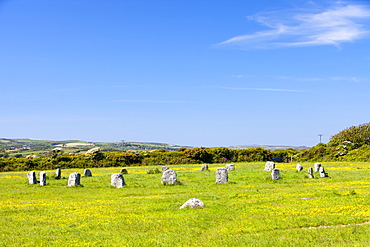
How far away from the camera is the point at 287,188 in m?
30.5

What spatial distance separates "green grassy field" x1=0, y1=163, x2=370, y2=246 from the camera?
1522 cm

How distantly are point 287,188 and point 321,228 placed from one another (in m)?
14.4

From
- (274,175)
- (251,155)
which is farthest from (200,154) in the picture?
(274,175)

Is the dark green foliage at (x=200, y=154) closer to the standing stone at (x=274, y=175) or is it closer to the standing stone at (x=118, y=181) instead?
the standing stone at (x=274, y=175)

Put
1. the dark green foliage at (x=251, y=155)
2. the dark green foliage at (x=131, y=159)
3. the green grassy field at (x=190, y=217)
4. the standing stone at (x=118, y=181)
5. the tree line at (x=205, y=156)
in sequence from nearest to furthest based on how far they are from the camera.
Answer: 1. the green grassy field at (x=190, y=217)
2. the standing stone at (x=118, y=181)
3. the dark green foliage at (x=131, y=159)
4. the tree line at (x=205, y=156)
5. the dark green foliage at (x=251, y=155)

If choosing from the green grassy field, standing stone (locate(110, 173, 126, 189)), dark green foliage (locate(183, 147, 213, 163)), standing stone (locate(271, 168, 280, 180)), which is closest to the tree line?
dark green foliage (locate(183, 147, 213, 163))

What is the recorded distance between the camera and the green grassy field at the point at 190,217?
49.9 ft

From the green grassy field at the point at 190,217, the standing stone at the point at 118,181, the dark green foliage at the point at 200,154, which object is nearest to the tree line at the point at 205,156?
the dark green foliage at the point at 200,154

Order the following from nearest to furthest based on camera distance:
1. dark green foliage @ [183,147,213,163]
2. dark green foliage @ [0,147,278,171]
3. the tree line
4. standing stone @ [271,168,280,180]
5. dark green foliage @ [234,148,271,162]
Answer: standing stone @ [271,168,280,180] → dark green foliage @ [0,147,278,171] → the tree line → dark green foliage @ [183,147,213,163] → dark green foliage @ [234,148,271,162]

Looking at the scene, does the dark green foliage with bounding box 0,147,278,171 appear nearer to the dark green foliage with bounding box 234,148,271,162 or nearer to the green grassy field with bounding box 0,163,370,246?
the dark green foliage with bounding box 234,148,271,162

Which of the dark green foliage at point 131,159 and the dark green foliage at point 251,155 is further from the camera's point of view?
the dark green foliage at point 251,155

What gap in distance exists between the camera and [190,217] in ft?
62.8

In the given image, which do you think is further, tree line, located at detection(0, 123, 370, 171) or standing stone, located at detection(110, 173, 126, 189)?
tree line, located at detection(0, 123, 370, 171)

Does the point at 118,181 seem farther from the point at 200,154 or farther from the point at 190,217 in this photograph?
the point at 200,154
